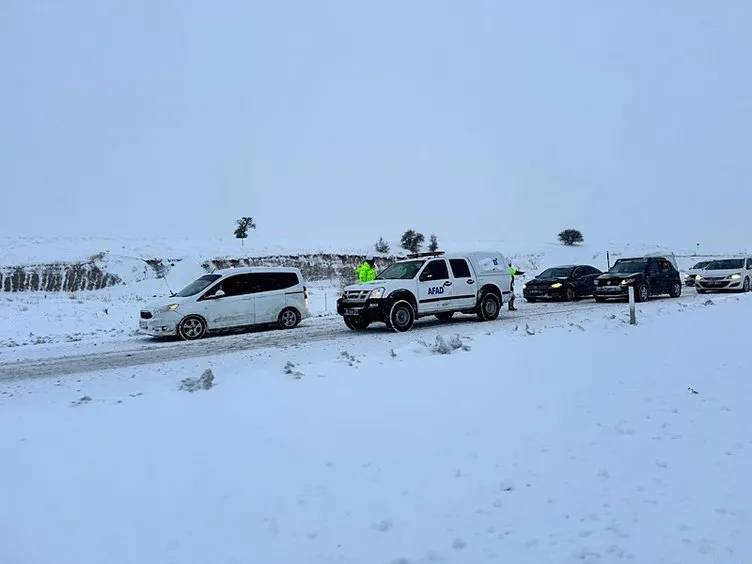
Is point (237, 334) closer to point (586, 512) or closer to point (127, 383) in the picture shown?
point (127, 383)

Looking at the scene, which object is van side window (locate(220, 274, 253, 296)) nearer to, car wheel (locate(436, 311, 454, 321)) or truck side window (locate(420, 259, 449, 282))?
truck side window (locate(420, 259, 449, 282))

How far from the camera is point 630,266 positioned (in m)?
24.7

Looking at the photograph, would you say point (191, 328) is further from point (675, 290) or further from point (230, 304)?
point (675, 290)

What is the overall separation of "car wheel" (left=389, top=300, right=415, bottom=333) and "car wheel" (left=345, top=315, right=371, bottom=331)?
0.96 m

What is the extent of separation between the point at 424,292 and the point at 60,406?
1036 centimetres

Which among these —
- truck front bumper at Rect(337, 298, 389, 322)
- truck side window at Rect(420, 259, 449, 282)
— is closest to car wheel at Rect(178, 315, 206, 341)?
truck front bumper at Rect(337, 298, 389, 322)

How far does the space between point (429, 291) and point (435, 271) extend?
0.62 m

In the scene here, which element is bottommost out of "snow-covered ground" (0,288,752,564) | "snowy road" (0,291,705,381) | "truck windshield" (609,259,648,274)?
"snow-covered ground" (0,288,752,564)

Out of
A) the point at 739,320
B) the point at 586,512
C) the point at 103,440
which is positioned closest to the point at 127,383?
the point at 103,440

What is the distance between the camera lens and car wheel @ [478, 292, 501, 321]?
58.7 ft

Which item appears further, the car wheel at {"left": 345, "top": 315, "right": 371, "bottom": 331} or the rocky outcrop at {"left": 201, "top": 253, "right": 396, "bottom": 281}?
the rocky outcrop at {"left": 201, "top": 253, "right": 396, "bottom": 281}

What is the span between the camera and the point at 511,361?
9516 mm

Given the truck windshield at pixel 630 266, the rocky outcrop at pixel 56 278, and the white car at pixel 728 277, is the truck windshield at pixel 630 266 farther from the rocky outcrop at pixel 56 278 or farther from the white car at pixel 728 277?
the rocky outcrop at pixel 56 278

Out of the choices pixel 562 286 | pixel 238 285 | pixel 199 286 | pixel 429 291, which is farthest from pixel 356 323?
pixel 562 286
